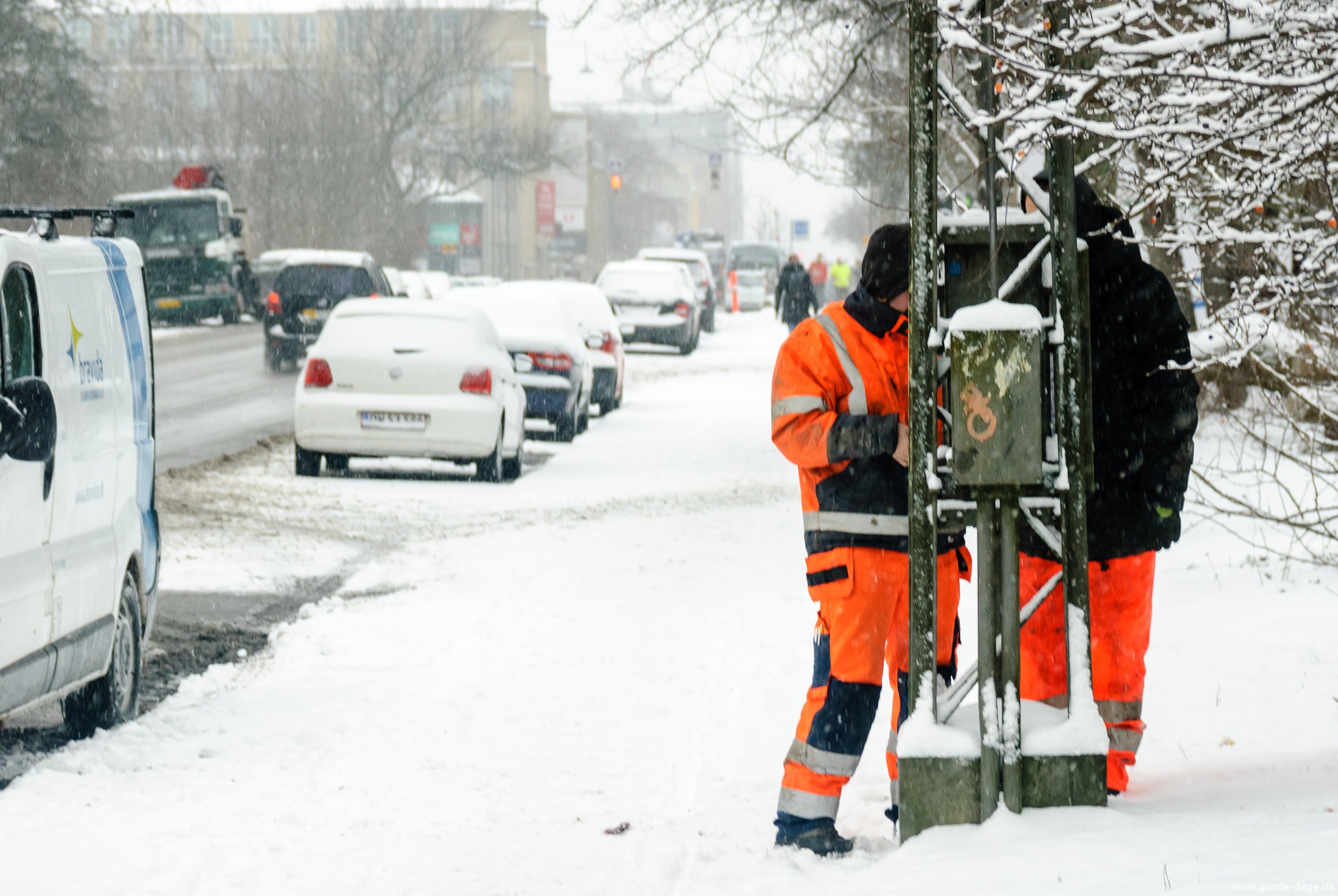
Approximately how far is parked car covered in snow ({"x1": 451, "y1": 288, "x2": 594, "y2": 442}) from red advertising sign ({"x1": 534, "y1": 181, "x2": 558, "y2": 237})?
7656 cm

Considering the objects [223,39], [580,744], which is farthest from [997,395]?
[223,39]

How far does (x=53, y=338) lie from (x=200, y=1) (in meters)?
17.6

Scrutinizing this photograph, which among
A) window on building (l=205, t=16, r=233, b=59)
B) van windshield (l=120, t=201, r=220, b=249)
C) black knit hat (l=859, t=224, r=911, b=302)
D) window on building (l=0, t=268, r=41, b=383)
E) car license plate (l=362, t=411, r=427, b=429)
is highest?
window on building (l=205, t=16, r=233, b=59)

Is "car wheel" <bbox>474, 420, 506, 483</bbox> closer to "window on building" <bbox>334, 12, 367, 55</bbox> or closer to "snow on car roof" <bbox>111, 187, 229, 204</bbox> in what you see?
"snow on car roof" <bbox>111, 187, 229, 204</bbox>

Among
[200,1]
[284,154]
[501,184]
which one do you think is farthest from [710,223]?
[200,1]

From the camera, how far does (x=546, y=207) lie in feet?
315

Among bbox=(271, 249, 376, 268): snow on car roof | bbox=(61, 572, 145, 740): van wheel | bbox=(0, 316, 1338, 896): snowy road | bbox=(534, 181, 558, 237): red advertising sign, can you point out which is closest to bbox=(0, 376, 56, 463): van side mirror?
bbox=(0, 316, 1338, 896): snowy road

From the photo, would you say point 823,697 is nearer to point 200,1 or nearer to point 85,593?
point 85,593

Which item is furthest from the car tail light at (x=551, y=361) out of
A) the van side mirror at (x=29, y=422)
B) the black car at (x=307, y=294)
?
the van side mirror at (x=29, y=422)

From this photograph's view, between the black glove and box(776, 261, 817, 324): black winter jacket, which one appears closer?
the black glove

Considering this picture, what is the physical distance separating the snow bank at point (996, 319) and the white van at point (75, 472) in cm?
289

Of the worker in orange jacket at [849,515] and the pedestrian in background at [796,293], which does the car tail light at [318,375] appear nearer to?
the worker in orange jacket at [849,515]

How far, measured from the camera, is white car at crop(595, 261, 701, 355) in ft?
110

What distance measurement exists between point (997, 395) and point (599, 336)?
16363 mm
